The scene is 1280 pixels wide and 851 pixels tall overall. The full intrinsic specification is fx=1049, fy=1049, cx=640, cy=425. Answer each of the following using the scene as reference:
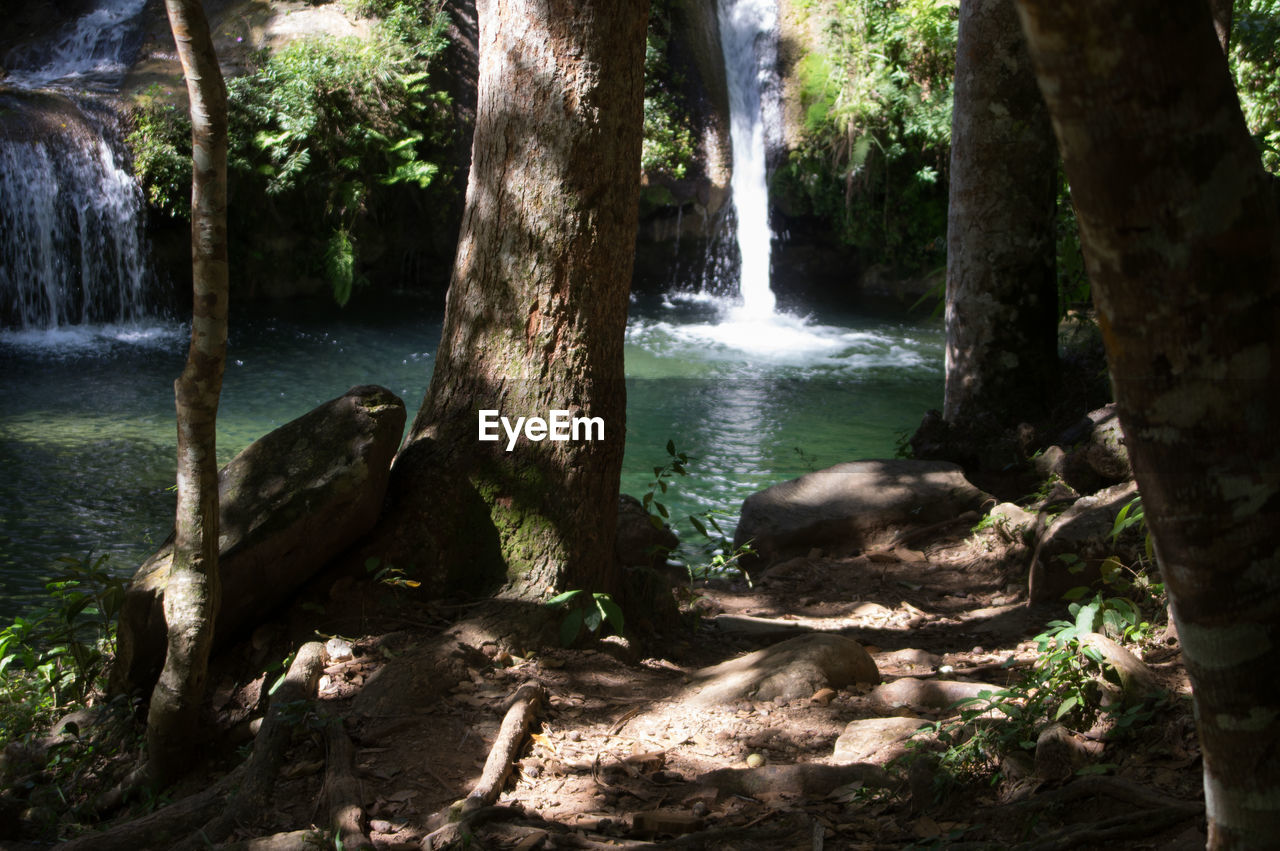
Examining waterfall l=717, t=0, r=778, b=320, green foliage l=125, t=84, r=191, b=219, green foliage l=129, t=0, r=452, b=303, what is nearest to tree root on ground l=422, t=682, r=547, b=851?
green foliage l=129, t=0, r=452, b=303

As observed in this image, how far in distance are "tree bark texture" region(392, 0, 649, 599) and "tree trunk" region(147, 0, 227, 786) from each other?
3.40ft

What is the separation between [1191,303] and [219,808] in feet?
10.0

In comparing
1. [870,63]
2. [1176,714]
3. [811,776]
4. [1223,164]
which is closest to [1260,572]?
[1223,164]

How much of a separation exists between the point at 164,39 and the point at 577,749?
1729 cm

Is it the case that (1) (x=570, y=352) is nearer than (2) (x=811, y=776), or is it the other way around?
(2) (x=811, y=776)

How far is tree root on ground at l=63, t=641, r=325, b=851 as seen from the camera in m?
3.08

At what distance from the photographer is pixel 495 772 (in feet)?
10.6

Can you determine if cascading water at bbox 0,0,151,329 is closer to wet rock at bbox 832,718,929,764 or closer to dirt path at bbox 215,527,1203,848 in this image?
dirt path at bbox 215,527,1203,848

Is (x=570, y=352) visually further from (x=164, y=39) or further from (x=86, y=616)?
(x=164, y=39)

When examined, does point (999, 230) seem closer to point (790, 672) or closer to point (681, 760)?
point (790, 672)

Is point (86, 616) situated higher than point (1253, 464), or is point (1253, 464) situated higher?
point (1253, 464)

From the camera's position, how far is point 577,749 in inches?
141

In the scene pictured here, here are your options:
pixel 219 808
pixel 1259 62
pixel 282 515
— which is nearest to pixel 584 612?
pixel 282 515

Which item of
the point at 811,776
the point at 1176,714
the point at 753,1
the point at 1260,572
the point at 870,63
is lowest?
the point at 811,776
